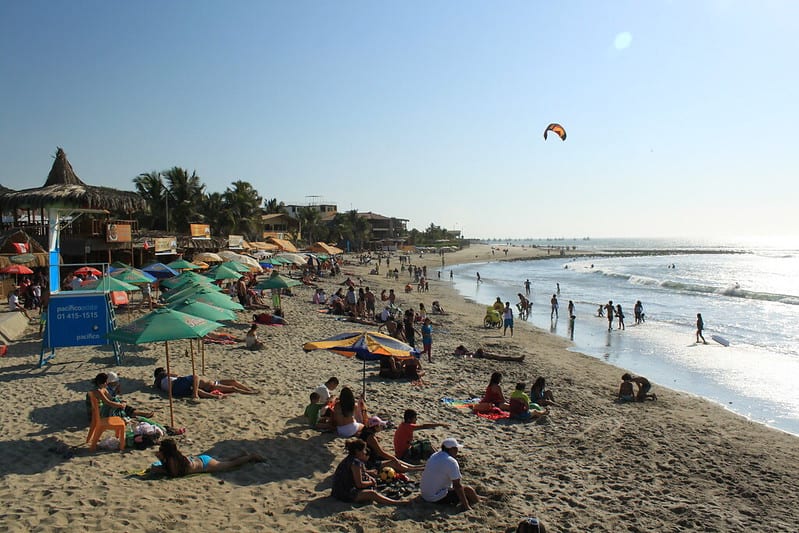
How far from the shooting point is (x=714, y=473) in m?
7.31

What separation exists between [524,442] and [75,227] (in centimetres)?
2421

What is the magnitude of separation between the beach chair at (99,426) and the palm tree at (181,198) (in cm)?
3602

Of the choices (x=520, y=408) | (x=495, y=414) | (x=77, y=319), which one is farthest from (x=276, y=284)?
(x=520, y=408)

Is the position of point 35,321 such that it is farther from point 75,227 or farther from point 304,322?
point 75,227

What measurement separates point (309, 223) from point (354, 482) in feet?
239

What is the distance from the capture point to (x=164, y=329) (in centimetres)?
684

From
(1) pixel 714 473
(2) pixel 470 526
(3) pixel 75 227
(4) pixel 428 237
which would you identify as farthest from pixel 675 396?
(4) pixel 428 237

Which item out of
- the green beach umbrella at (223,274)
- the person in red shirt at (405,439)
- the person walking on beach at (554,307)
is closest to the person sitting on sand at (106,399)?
the person in red shirt at (405,439)

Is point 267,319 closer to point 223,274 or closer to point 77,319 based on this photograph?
point 223,274

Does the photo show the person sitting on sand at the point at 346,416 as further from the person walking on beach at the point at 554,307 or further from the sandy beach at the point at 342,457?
the person walking on beach at the point at 554,307

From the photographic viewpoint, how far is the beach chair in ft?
20.6

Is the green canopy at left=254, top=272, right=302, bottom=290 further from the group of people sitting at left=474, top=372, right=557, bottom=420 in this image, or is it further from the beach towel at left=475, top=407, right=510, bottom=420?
the beach towel at left=475, top=407, right=510, bottom=420

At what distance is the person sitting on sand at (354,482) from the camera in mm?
5566

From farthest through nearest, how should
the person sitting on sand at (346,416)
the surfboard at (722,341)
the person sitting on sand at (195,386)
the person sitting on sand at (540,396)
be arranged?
the surfboard at (722,341) → the person sitting on sand at (540,396) → the person sitting on sand at (195,386) → the person sitting on sand at (346,416)
